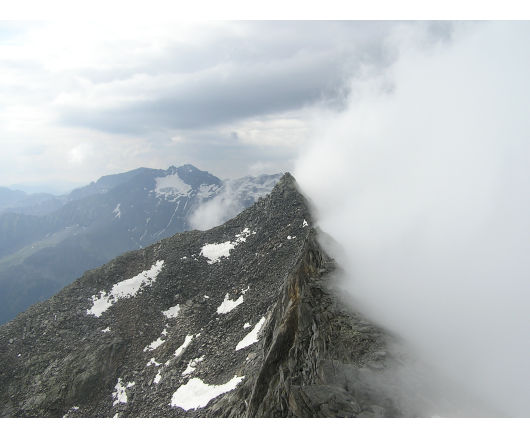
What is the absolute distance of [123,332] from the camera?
176 feet

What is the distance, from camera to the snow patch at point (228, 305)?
53156 millimetres

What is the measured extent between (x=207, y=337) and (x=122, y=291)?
81.0 ft

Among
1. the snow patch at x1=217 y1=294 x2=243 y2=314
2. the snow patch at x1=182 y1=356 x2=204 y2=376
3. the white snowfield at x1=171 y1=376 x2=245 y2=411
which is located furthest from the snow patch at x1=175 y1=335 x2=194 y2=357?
the white snowfield at x1=171 y1=376 x2=245 y2=411

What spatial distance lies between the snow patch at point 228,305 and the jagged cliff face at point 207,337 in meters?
0.25

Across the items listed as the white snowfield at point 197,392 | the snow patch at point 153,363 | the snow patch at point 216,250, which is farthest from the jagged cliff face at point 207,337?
the snow patch at point 153,363

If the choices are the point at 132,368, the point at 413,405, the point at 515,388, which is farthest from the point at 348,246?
the point at 132,368

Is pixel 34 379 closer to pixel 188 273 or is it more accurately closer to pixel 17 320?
pixel 17 320

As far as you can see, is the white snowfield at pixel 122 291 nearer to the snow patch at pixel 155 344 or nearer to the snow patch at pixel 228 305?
the snow patch at pixel 155 344

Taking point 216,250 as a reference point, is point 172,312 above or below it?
below

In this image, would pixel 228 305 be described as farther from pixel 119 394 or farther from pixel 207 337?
pixel 119 394

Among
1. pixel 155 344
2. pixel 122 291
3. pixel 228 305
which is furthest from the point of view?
pixel 122 291

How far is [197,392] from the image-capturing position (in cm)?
3819

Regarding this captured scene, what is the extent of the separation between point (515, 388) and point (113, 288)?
213ft

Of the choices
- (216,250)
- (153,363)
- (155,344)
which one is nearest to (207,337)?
(153,363)
